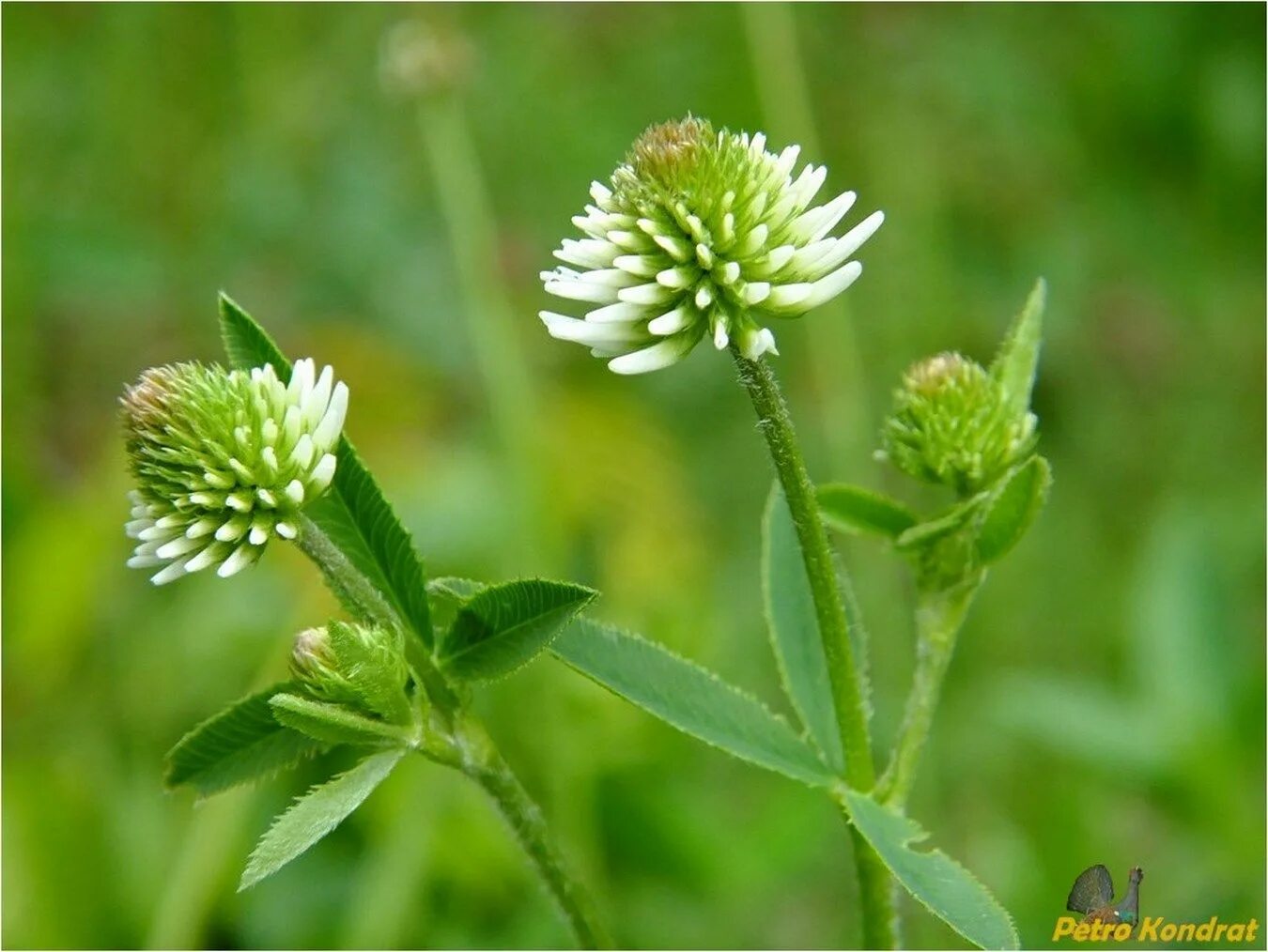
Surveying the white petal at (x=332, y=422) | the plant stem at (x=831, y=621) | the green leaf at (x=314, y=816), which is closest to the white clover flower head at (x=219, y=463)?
the white petal at (x=332, y=422)

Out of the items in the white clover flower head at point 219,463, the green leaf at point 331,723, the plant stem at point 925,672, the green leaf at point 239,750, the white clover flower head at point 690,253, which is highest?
the white clover flower head at point 690,253

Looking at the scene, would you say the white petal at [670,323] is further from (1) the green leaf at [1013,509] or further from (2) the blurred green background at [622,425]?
(2) the blurred green background at [622,425]

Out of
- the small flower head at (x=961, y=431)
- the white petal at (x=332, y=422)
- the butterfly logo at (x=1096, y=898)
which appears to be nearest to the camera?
the white petal at (x=332, y=422)

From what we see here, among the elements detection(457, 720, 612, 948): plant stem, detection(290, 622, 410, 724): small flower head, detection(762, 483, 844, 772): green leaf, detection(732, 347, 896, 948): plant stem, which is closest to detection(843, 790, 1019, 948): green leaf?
detection(732, 347, 896, 948): plant stem

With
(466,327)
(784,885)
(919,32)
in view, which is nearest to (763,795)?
(784,885)

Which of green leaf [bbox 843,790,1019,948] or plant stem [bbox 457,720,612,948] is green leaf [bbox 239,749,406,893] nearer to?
plant stem [bbox 457,720,612,948]

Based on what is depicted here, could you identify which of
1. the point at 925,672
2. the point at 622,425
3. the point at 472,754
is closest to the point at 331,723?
the point at 472,754
